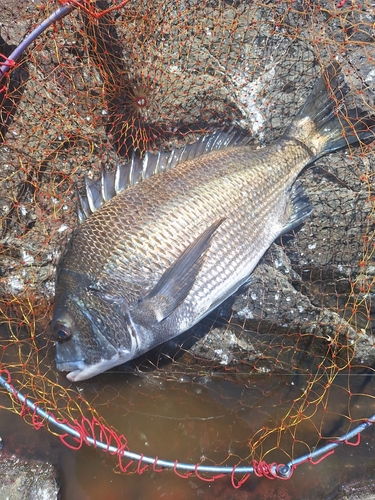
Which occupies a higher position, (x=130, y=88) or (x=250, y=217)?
(x=130, y=88)

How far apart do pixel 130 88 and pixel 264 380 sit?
2.41 metres

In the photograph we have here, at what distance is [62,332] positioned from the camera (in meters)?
2.06

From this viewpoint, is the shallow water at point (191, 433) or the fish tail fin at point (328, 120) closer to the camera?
the shallow water at point (191, 433)

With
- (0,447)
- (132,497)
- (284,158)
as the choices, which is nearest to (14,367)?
(0,447)

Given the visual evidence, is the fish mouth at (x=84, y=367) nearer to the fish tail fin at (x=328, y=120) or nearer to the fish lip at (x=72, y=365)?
the fish lip at (x=72, y=365)

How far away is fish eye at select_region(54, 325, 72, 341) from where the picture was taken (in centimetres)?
206

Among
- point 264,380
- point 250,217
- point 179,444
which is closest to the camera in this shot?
point 250,217

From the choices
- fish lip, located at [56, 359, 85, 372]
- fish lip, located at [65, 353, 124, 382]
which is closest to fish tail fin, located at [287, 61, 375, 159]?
fish lip, located at [65, 353, 124, 382]

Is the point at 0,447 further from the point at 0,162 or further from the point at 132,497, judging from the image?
Answer: the point at 0,162

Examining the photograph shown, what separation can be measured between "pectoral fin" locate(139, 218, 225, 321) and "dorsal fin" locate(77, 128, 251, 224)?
1.98 feet

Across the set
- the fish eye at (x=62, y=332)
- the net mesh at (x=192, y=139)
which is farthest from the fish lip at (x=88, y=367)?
the net mesh at (x=192, y=139)

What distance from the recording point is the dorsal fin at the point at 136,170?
2381 millimetres

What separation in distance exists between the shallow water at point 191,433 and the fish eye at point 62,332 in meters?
0.80

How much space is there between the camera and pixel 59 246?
2.70 meters
